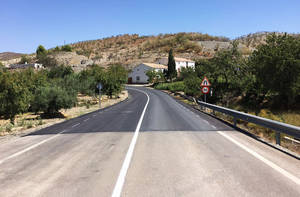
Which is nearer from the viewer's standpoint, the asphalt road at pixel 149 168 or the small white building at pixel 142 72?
the asphalt road at pixel 149 168

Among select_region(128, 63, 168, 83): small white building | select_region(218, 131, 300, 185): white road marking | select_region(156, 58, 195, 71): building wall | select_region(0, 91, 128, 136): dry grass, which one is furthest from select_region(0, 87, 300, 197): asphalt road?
select_region(128, 63, 168, 83): small white building

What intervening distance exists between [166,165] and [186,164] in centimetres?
49

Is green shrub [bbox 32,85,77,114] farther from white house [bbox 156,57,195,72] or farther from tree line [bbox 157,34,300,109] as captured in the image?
white house [bbox 156,57,195,72]

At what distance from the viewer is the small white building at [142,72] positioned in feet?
287

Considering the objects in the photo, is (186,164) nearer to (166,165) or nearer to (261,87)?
(166,165)

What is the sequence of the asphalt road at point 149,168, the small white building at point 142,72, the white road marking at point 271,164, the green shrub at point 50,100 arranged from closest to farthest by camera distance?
the asphalt road at point 149,168 < the white road marking at point 271,164 < the green shrub at point 50,100 < the small white building at point 142,72

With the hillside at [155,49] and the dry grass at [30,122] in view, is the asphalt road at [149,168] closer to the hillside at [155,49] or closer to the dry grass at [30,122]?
the dry grass at [30,122]

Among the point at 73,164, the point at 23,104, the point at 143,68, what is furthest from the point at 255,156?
the point at 143,68

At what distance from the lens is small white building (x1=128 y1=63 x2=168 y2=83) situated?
87.6 m

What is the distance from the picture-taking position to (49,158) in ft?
23.1

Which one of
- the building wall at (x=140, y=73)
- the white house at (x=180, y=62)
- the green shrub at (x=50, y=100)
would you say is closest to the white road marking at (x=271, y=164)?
the green shrub at (x=50, y=100)

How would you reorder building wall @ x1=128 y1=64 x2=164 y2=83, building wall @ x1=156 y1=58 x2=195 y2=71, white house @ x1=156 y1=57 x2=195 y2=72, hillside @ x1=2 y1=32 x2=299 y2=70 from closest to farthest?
building wall @ x1=128 y1=64 x2=164 y2=83
white house @ x1=156 y1=57 x2=195 y2=72
building wall @ x1=156 y1=58 x2=195 y2=71
hillside @ x1=2 y1=32 x2=299 y2=70

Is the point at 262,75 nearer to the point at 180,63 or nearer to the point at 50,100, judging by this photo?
the point at 50,100

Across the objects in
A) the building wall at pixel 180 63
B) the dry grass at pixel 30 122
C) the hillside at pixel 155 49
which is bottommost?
the dry grass at pixel 30 122
